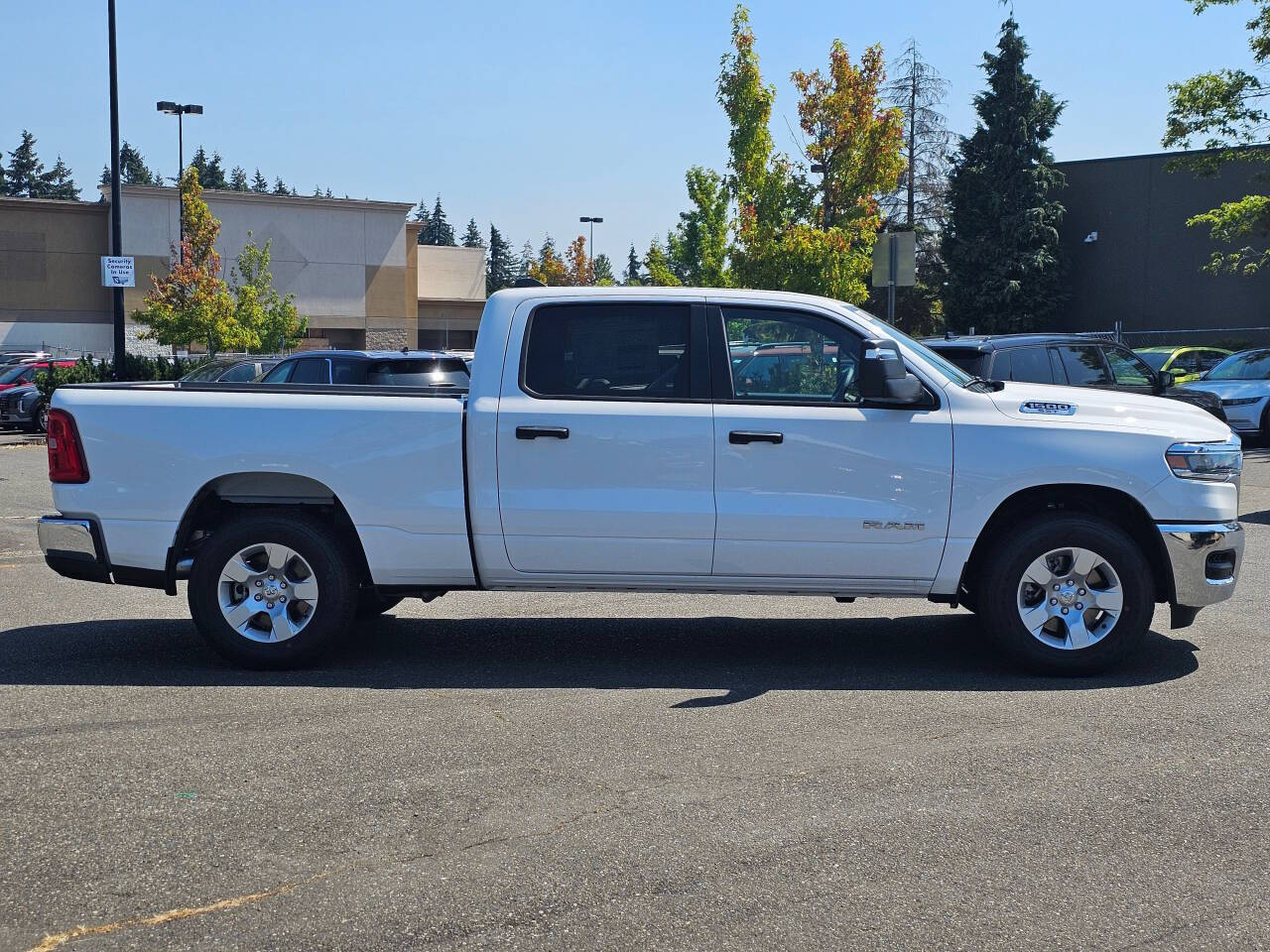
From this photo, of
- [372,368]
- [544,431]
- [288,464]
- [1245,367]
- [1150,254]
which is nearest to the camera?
[544,431]

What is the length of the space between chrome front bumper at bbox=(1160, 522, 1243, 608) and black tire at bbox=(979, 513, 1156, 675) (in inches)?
6.0

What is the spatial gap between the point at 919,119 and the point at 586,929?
A: 6319 centimetres

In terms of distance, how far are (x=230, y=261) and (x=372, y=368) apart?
47.1 m

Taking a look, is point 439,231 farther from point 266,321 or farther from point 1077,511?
point 1077,511

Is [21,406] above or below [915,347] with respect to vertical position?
below

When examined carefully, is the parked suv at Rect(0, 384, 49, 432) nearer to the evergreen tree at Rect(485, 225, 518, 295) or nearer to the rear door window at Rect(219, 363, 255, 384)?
the rear door window at Rect(219, 363, 255, 384)

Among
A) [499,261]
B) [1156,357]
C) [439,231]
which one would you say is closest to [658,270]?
[1156,357]

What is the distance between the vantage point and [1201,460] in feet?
22.3

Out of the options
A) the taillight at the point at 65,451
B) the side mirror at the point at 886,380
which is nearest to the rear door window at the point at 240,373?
the taillight at the point at 65,451

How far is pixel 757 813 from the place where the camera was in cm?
474

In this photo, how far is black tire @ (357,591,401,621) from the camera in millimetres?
8055

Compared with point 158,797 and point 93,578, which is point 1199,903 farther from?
point 93,578

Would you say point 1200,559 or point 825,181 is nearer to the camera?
point 1200,559

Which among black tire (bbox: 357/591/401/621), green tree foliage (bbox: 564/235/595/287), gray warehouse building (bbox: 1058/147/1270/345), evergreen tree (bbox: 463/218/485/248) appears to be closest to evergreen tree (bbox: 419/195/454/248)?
evergreen tree (bbox: 463/218/485/248)
